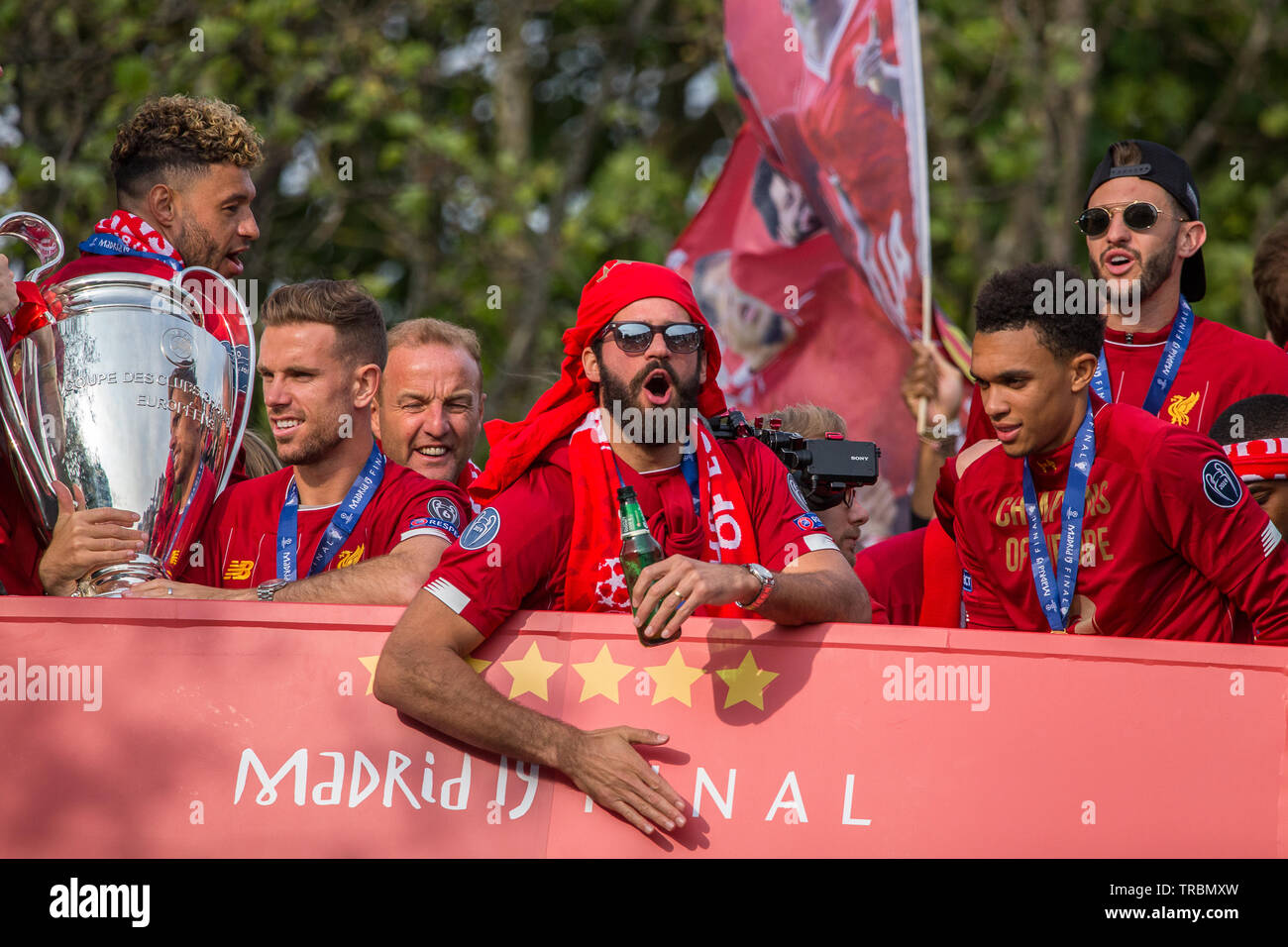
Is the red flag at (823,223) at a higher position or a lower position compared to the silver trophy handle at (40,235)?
higher

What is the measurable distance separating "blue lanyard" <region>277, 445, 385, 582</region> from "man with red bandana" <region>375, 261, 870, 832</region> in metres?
0.44

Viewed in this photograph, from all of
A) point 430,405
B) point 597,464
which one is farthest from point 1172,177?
point 430,405

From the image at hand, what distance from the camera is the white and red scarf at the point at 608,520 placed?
433 centimetres

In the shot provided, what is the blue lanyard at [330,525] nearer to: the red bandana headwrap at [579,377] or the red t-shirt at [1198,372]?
the red bandana headwrap at [579,377]

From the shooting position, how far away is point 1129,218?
553 centimetres

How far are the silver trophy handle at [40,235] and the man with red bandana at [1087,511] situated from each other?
8.18 feet

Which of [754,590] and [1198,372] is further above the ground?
[1198,372]

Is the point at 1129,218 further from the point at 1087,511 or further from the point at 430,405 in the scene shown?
the point at 430,405

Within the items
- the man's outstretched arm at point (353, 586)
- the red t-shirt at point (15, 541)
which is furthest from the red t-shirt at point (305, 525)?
the red t-shirt at point (15, 541)

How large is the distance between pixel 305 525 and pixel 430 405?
942 millimetres

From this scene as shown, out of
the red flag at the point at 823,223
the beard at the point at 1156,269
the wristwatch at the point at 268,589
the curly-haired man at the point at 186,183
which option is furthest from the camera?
the red flag at the point at 823,223

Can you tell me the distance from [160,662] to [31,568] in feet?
3.12

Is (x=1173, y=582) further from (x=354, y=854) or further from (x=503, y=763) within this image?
(x=354, y=854)

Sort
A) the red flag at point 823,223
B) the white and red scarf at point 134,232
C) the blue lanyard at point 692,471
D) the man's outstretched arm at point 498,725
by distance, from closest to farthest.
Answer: the man's outstretched arm at point 498,725 → the blue lanyard at point 692,471 → the white and red scarf at point 134,232 → the red flag at point 823,223
